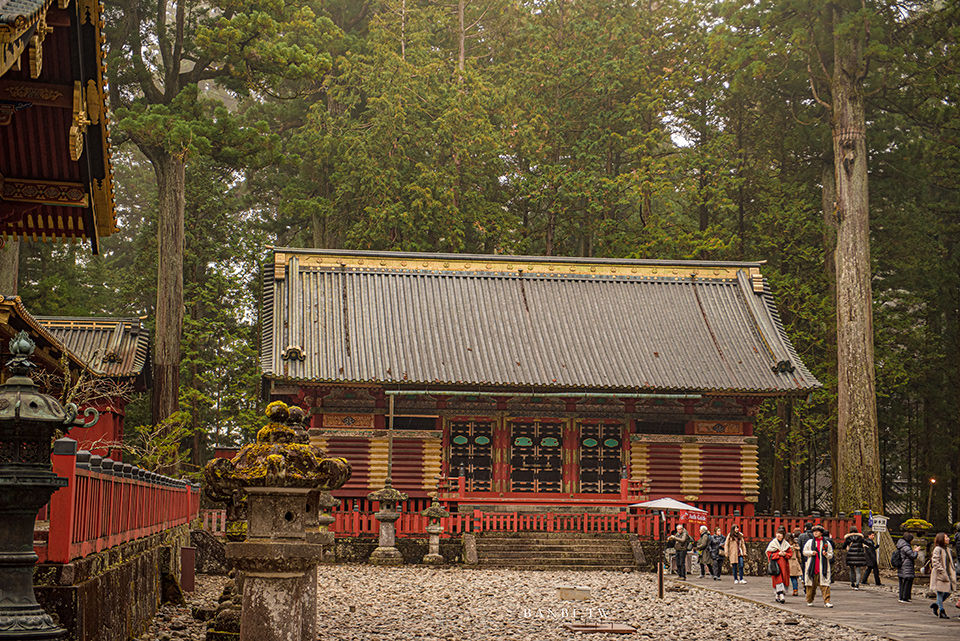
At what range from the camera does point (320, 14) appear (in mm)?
47812

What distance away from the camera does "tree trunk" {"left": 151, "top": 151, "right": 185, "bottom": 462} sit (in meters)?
34.2

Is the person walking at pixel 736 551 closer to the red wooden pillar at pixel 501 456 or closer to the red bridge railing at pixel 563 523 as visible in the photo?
the red bridge railing at pixel 563 523

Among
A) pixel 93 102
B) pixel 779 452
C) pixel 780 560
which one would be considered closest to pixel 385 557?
pixel 780 560

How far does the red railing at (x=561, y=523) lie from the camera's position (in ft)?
86.0

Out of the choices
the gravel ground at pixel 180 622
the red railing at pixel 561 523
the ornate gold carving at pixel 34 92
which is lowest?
the gravel ground at pixel 180 622

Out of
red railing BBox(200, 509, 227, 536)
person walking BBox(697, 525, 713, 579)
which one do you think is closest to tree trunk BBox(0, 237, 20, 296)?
red railing BBox(200, 509, 227, 536)

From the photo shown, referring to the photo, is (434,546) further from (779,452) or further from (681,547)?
(779,452)

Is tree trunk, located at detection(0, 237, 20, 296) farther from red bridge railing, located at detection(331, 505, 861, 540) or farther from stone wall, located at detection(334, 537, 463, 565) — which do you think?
stone wall, located at detection(334, 537, 463, 565)

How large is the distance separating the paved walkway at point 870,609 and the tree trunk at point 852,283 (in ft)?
21.7

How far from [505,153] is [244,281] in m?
12.4

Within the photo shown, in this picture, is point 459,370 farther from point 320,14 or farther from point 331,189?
point 320,14

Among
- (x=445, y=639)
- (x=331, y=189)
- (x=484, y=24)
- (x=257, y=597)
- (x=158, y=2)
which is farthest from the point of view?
(x=484, y=24)

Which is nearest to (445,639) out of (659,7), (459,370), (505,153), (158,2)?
(459,370)

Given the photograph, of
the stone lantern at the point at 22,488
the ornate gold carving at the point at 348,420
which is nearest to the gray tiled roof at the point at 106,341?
the ornate gold carving at the point at 348,420
